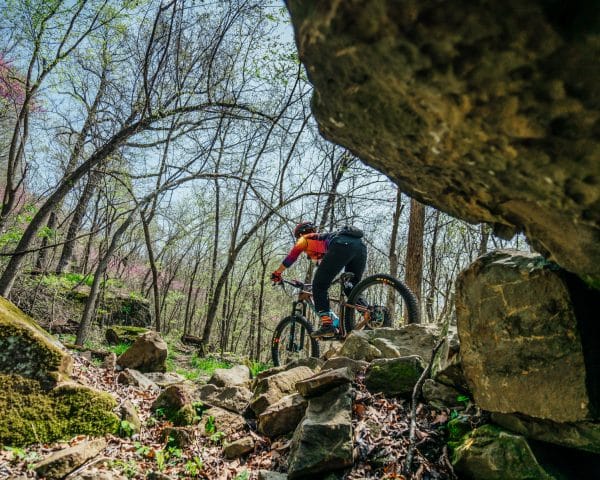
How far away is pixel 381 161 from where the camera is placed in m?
2.02

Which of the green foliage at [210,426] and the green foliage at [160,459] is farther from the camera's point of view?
the green foliage at [210,426]

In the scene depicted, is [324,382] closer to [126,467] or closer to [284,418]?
[284,418]

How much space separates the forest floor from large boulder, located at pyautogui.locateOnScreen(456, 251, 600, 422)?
71cm

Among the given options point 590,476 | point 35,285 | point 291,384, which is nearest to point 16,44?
point 35,285

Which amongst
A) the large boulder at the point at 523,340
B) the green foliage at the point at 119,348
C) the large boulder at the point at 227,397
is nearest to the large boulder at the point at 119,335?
the green foliage at the point at 119,348

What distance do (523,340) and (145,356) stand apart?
18.5 feet

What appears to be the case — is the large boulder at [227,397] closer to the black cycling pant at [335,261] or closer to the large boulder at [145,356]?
the large boulder at [145,356]

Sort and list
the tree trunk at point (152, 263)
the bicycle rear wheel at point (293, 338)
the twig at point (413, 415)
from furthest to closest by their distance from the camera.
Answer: the tree trunk at point (152, 263) → the bicycle rear wheel at point (293, 338) → the twig at point (413, 415)

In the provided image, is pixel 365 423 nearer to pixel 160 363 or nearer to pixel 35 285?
pixel 160 363

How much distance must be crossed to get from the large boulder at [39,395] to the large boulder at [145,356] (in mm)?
2220

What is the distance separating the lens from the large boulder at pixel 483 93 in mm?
1182

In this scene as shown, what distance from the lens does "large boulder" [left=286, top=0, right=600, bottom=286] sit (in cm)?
→ 118

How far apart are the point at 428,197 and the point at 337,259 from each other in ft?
12.6

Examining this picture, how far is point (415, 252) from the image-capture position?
8781mm
